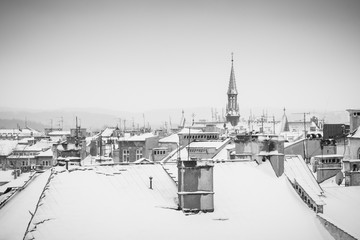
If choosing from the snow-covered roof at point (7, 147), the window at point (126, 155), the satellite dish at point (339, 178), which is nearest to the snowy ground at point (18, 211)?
the satellite dish at point (339, 178)

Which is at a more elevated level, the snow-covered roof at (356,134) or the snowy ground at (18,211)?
the snow-covered roof at (356,134)

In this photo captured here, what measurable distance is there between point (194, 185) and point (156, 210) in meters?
1.36

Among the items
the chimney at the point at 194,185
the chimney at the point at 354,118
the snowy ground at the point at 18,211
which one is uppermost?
the chimney at the point at 354,118

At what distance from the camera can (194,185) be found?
12531 millimetres

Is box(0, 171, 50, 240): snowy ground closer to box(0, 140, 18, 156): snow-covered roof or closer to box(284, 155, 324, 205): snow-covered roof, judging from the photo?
box(284, 155, 324, 205): snow-covered roof

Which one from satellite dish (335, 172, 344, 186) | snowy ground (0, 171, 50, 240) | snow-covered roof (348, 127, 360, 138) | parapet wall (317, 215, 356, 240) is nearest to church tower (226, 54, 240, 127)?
snow-covered roof (348, 127, 360, 138)

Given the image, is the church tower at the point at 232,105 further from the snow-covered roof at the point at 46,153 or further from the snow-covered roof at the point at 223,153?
the snow-covered roof at the point at 223,153

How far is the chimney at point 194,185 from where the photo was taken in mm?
12492

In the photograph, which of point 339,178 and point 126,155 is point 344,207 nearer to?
point 339,178

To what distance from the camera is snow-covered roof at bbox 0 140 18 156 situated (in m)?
50.0

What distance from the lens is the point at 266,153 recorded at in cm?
1605

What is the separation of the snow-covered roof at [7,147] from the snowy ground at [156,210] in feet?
132

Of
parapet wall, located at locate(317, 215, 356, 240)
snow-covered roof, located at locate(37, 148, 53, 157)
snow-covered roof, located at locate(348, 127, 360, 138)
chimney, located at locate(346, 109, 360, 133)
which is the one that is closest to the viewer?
parapet wall, located at locate(317, 215, 356, 240)

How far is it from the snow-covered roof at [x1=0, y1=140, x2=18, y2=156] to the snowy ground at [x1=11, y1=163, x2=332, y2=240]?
40355 millimetres
